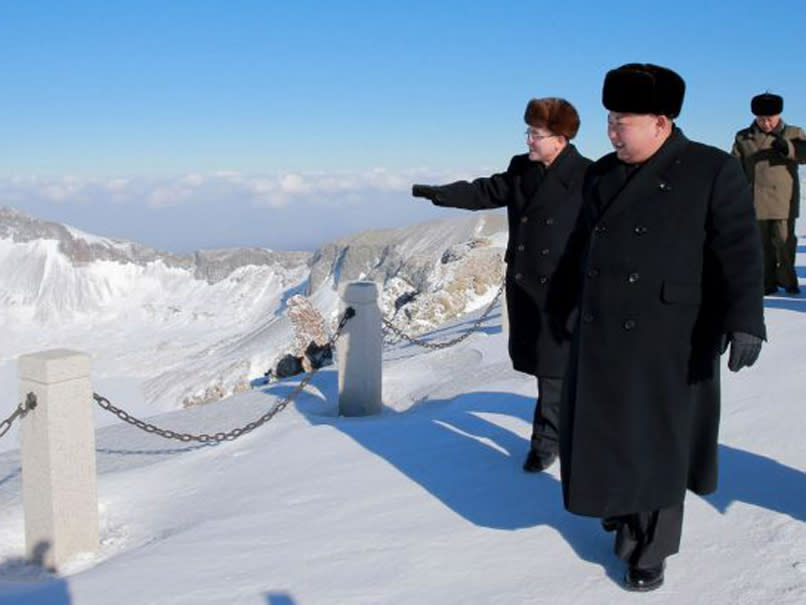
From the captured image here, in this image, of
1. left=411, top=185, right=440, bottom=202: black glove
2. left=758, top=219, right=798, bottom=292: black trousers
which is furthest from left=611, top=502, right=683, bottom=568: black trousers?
left=758, top=219, right=798, bottom=292: black trousers

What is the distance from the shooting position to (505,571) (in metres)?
3.37

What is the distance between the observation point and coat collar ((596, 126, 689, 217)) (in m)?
2.94

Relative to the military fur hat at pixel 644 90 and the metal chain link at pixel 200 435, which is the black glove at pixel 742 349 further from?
the metal chain link at pixel 200 435

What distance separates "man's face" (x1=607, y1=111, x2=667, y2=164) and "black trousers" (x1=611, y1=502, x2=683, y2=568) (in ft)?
4.54

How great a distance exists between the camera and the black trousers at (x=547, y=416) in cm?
439

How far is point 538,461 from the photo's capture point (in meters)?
4.54

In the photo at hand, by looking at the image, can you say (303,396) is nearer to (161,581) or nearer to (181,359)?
(161,581)

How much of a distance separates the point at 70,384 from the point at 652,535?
9.69 ft

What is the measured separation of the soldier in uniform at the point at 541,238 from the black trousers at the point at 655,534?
4.02 feet

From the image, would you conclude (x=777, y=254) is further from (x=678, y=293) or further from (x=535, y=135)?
(x=678, y=293)

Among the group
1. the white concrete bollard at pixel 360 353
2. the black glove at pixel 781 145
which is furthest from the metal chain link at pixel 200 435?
the black glove at pixel 781 145

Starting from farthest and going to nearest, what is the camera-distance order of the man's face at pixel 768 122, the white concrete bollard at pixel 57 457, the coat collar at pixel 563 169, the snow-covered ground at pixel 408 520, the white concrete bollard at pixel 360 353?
the man's face at pixel 768 122
the white concrete bollard at pixel 360 353
the coat collar at pixel 563 169
the white concrete bollard at pixel 57 457
the snow-covered ground at pixel 408 520

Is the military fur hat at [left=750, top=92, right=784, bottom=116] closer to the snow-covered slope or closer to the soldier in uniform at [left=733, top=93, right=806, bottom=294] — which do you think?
the soldier in uniform at [left=733, top=93, right=806, bottom=294]

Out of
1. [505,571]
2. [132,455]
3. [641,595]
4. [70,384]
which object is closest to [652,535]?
[641,595]
